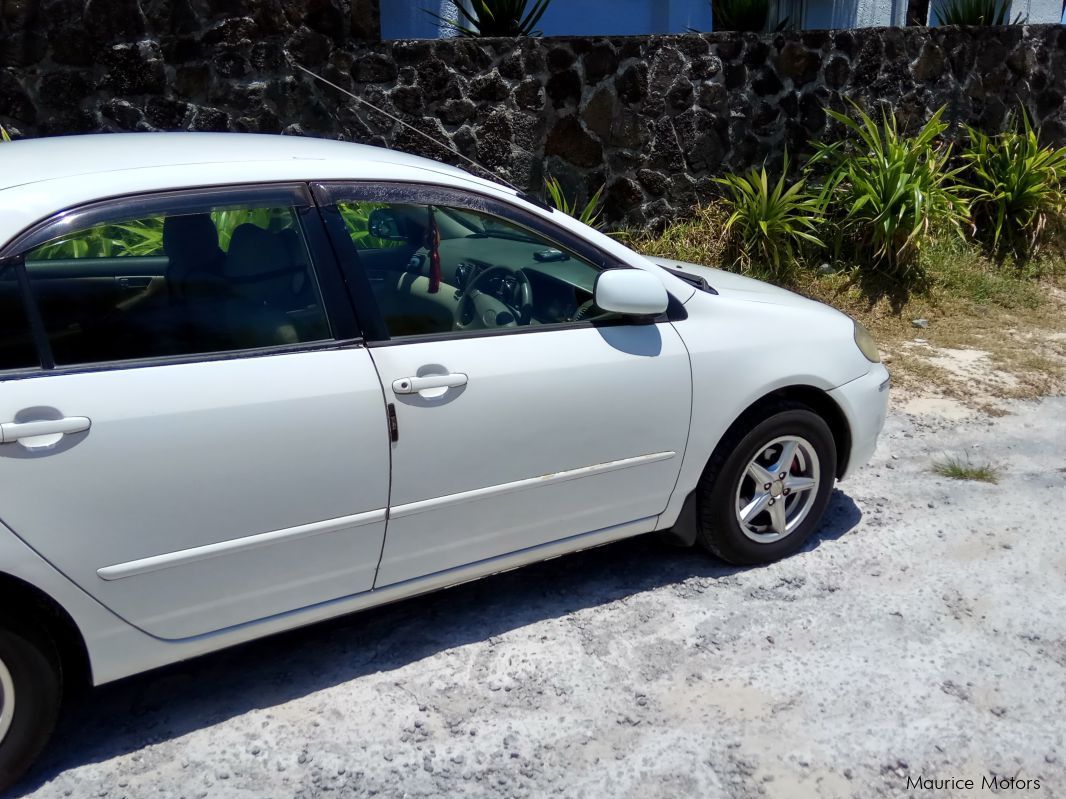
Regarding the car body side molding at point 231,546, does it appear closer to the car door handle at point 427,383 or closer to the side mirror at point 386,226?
the car door handle at point 427,383

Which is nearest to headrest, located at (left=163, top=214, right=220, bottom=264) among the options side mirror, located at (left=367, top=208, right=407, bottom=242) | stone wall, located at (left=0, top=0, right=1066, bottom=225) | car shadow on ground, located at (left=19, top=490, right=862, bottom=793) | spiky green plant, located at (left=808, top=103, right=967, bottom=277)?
side mirror, located at (left=367, top=208, right=407, bottom=242)

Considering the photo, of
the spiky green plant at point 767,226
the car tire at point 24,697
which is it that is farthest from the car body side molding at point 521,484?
the spiky green plant at point 767,226

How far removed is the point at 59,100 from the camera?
734 cm

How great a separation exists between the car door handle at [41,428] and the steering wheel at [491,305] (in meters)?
1.21

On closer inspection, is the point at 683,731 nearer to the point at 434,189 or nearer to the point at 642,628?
the point at 642,628

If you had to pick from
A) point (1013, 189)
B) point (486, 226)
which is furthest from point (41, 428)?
point (1013, 189)

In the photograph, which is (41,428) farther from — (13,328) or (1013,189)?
(1013,189)

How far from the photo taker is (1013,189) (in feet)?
29.2

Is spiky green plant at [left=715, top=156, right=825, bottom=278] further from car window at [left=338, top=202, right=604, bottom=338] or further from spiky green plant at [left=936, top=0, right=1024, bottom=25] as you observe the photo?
car window at [left=338, top=202, right=604, bottom=338]

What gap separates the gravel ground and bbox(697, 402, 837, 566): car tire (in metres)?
0.15

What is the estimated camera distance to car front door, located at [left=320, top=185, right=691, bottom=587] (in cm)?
321

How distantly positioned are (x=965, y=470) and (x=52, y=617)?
4168 mm

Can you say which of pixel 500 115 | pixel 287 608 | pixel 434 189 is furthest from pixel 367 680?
pixel 500 115

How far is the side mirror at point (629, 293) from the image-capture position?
11.3 feet
